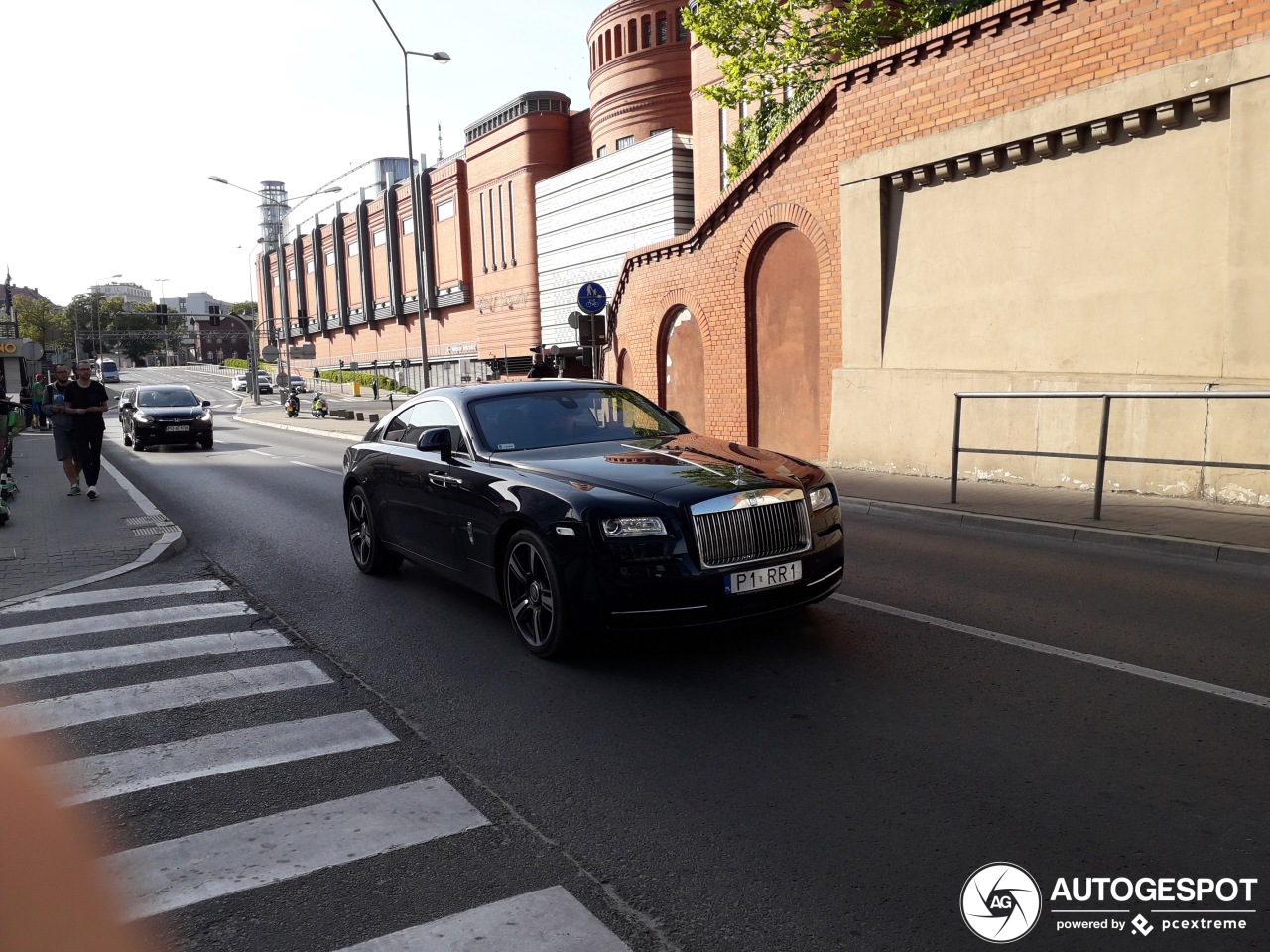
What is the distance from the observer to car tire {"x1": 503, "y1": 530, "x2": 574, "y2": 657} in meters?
5.32

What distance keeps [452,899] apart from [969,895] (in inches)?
62.8

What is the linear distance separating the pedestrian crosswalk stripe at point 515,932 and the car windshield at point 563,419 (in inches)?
146

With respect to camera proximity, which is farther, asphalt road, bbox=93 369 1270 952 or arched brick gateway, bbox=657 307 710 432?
arched brick gateway, bbox=657 307 710 432

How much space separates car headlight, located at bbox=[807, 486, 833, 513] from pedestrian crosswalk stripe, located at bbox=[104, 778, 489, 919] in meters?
2.69

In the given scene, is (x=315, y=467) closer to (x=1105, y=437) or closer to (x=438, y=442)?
(x=438, y=442)

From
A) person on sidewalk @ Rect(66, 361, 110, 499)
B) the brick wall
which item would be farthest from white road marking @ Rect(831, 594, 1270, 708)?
person on sidewalk @ Rect(66, 361, 110, 499)

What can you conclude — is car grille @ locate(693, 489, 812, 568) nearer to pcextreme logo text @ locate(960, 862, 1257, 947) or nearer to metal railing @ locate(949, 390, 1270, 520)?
pcextreme logo text @ locate(960, 862, 1257, 947)

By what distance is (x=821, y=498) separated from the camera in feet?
18.9

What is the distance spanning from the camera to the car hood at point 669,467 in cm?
529

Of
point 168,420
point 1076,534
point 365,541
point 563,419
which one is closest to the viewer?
point 563,419

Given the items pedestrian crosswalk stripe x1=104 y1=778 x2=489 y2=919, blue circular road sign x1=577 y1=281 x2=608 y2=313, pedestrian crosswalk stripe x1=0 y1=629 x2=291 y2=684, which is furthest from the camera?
blue circular road sign x1=577 y1=281 x2=608 y2=313

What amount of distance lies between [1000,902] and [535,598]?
125 inches

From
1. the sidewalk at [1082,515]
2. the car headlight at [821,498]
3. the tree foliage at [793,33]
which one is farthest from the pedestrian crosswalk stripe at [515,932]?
the tree foliage at [793,33]

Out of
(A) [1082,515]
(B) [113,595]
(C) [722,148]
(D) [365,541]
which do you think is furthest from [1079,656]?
(C) [722,148]
